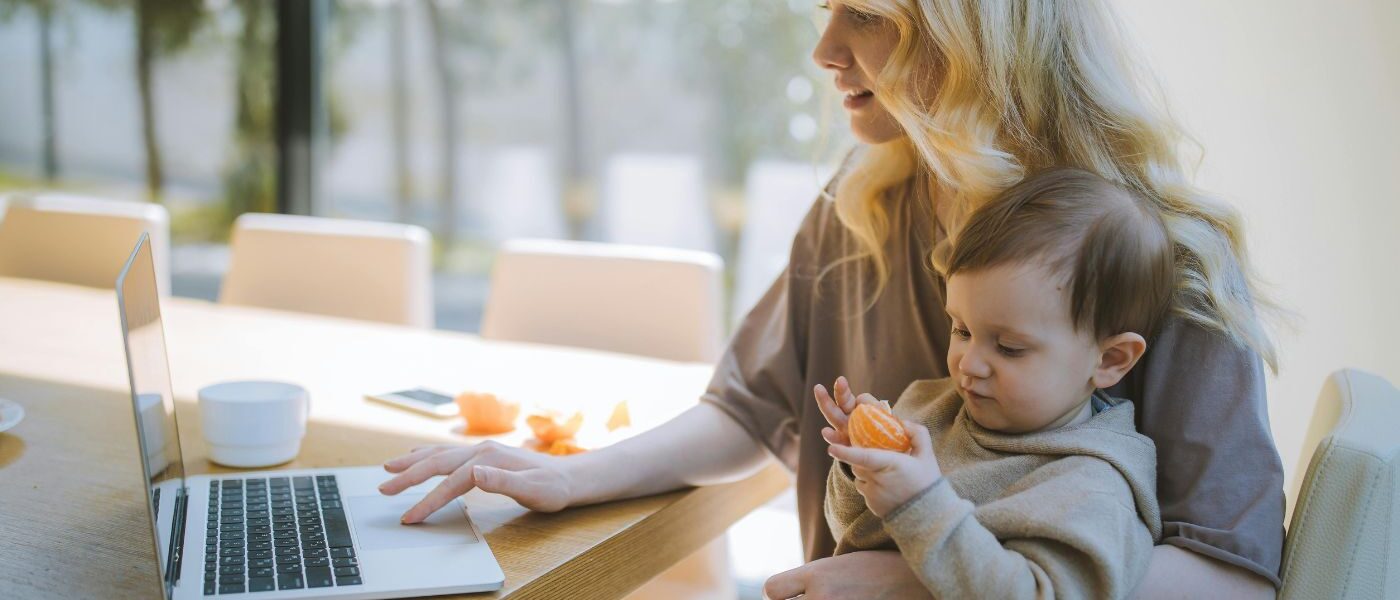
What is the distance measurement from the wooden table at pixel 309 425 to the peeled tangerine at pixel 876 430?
317 millimetres

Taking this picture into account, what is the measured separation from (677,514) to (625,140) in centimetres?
269

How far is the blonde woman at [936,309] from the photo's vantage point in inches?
41.8

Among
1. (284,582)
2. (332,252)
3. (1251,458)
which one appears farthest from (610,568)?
(332,252)

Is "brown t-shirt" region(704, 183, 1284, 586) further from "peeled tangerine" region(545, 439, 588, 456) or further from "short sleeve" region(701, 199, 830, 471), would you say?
"peeled tangerine" region(545, 439, 588, 456)

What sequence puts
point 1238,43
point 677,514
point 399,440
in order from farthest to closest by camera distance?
point 1238,43, point 399,440, point 677,514

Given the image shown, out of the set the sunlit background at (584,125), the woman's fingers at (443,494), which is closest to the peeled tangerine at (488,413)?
the woman's fingers at (443,494)

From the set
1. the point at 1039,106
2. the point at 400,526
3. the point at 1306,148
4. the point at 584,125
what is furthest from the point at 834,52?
the point at 584,125

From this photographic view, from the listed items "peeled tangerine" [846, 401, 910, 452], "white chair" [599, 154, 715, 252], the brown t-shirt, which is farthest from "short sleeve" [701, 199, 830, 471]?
"white chair" [599, 154, 715, 252]

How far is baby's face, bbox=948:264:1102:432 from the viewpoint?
3.36 feet

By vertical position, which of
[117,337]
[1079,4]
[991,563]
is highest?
[1079,4]

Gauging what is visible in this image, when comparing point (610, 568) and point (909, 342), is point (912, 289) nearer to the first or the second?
point (909, 342)

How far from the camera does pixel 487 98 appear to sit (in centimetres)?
408

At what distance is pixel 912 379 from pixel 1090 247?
43 centimetres

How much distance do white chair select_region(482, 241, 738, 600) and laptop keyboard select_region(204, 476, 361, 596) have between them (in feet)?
3.56
